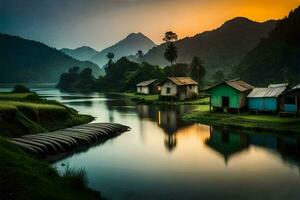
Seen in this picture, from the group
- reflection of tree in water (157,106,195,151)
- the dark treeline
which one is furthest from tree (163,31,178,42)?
reflection of tree in water (157,106,195,151)

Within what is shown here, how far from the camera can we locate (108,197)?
68.1ft

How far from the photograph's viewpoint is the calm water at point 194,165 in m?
21.9

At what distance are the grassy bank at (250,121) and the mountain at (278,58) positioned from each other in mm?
77495

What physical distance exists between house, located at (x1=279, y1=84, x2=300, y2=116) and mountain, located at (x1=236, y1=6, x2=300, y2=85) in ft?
256

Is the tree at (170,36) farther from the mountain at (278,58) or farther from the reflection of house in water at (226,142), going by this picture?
the reflection of house in water at (226,142)

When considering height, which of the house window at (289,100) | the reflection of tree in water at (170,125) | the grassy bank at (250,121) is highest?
the house window at (289,100)

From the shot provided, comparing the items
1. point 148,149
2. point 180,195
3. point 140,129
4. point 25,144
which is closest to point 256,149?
point 148,149

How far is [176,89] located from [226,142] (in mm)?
50475

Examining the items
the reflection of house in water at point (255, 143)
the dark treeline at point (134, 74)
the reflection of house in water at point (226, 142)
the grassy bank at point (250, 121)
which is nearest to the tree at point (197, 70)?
Answer: the dark treeline at point (134, 74)

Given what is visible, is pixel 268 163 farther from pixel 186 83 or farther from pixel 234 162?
pixel 186 83

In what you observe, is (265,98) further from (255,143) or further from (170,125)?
(255,143)

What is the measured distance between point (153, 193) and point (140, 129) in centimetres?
2720

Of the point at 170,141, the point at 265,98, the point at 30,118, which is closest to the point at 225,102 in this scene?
the point at 265,98

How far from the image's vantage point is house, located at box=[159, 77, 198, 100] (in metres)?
88.1
